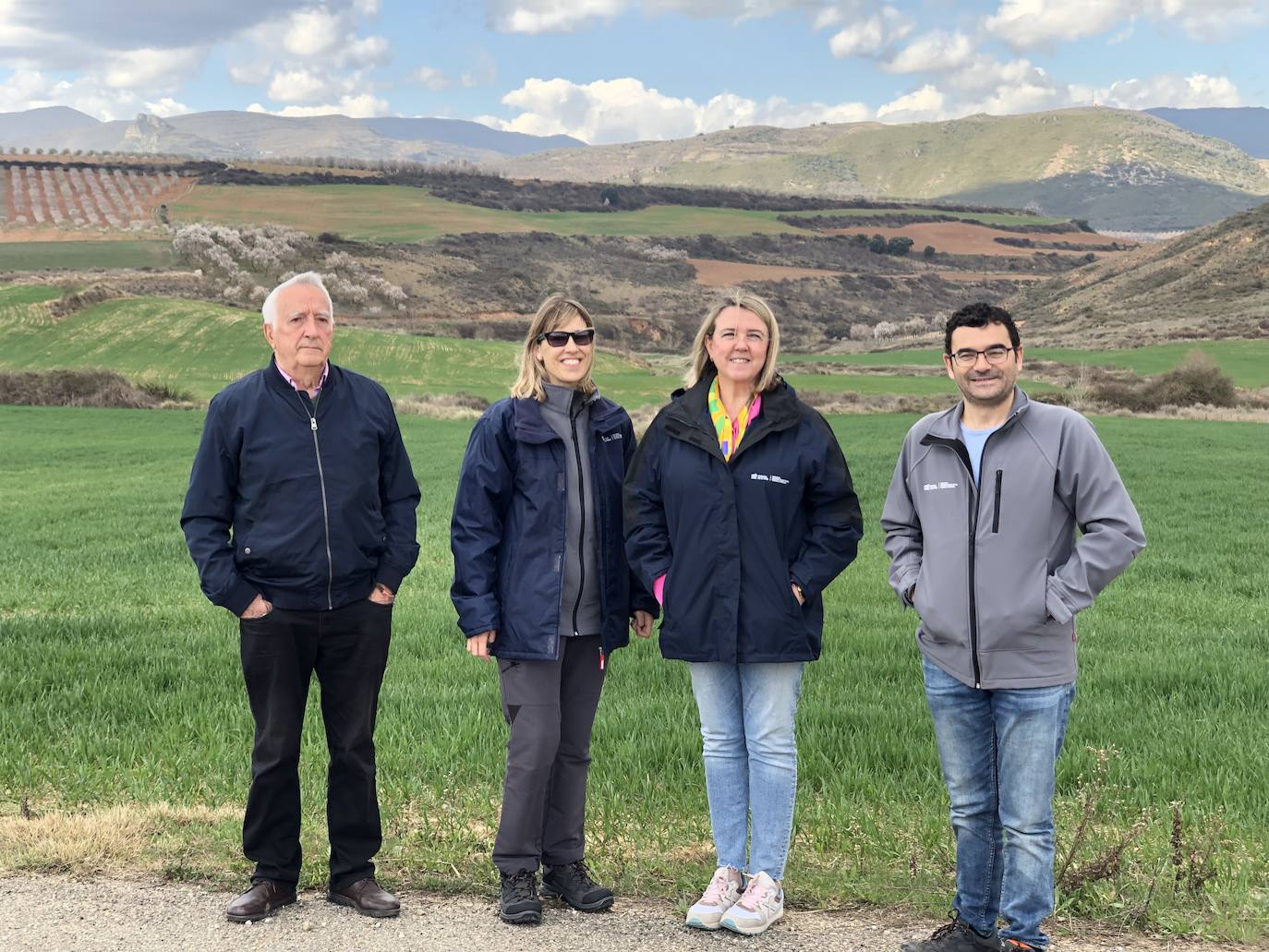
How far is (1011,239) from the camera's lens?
140500mm

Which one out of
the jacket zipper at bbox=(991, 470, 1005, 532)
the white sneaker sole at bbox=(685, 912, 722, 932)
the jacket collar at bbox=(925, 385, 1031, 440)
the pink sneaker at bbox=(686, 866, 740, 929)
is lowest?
the white sneaker sole at bbox=(685, 912, 722, 932)

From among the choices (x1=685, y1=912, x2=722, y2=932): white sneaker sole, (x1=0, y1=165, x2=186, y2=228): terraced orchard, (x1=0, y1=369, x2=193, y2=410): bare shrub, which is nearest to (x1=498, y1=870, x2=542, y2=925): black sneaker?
(x1=685, y1=912, x2=722, y2=932): white sneaker sole

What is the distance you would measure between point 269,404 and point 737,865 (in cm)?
259

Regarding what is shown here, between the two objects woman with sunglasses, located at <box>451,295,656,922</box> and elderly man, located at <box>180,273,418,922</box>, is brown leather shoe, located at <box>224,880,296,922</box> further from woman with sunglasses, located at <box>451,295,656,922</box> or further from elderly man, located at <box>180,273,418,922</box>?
woman with sunglasses, located at <box>451,295,656,922</box>

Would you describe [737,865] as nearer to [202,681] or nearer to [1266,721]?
[1266,721]

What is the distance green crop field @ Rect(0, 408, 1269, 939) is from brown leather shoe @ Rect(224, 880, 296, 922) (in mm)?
253

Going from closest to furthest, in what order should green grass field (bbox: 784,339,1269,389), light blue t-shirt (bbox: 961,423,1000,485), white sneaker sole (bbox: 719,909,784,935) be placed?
light blue t-shirt (bbox: 961,423,1000,485), white sneaker sole (bbox: 719,909,784,935), green grass field (bbox: 784,339,1269,389)

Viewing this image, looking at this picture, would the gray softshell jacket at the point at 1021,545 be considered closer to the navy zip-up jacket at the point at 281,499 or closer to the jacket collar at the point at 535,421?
the jacket collar at the point at 535,421

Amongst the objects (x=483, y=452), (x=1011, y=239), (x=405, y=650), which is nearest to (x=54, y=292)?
(x=405, y=650)

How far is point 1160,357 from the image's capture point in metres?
58.1

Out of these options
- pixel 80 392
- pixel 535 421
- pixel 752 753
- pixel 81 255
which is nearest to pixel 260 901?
pixel 752 753

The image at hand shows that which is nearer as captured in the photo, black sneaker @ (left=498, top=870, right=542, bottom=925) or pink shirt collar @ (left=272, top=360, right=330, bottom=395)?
black sneaker @ (left=498, top=870, right=542, bottom=925)

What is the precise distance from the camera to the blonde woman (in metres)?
4.21

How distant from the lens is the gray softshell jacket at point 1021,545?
362cm
